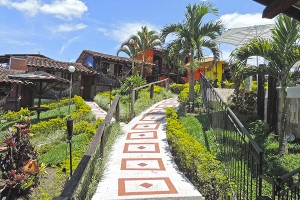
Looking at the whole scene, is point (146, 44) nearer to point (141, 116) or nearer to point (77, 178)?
point (141, 116)

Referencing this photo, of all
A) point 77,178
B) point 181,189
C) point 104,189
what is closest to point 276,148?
point 181,189

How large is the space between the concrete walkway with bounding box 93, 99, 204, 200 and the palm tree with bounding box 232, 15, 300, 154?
10.2ft

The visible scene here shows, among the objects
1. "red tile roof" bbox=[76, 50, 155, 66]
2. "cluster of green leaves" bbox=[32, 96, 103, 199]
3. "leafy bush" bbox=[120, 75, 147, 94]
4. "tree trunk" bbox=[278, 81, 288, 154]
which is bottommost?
"cluster of green leaves" bbox=[32, 96, 103, 199]

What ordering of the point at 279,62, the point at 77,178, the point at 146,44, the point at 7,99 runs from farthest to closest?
1. the point at 146,44
2. the point at 7,99
3. the point at 279,62
4. the point at 77,178

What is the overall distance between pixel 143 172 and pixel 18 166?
250 cm

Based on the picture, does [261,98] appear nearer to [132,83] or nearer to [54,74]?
[132,83]

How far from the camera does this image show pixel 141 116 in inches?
499

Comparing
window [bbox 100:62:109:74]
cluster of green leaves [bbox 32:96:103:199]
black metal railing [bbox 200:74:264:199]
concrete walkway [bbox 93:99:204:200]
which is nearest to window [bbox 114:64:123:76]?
window [bbox 100:62:109:74]

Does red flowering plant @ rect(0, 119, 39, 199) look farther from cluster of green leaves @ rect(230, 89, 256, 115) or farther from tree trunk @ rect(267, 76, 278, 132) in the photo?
cluster of green leaves @ rect(230, 89, 256, 115)

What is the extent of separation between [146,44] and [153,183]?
23.0 meters

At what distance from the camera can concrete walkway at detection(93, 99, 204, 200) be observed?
17.1 feet

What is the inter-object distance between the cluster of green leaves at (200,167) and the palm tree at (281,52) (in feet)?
8.75

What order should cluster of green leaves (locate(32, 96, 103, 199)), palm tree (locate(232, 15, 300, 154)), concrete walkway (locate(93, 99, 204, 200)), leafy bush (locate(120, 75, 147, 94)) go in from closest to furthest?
1. concrete walkway (locate(93, 99, 204, 200))
2. cluster of green leaves (locate(32, 96, 103, 199))
3. palm tree (locate(232, 15, 300, 154))
4. leafy bush (locate(120, 75, 147, 94))

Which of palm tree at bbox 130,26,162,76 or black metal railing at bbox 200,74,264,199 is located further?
palm tree at bbox 130,26,162,76
